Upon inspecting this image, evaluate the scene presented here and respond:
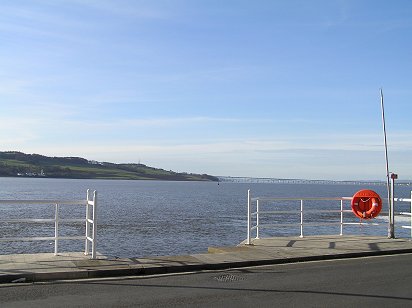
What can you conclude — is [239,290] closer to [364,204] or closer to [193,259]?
[193,259]

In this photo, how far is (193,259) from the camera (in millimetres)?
12289

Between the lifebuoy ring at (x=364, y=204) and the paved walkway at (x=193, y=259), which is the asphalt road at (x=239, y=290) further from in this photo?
the lifebuoy ring at (x=364, y=204)

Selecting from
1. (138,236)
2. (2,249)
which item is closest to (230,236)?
(138,236)

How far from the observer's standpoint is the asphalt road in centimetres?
821

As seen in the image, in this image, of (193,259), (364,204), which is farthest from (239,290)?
(364,204)

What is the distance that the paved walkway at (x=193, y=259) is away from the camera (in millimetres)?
10414

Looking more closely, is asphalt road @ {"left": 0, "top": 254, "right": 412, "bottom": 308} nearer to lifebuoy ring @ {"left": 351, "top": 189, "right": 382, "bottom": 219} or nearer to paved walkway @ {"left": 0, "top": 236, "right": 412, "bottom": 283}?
paved walkway @ {"left": 0, "top": 236, "right": 412, "bottom": 283}

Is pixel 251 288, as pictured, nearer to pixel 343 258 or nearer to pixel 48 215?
pixel 343 258

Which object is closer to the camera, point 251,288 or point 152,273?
point 251,288

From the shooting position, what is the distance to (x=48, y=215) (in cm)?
4700

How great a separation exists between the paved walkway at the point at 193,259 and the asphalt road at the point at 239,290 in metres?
0.44

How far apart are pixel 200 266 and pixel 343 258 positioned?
152 inches

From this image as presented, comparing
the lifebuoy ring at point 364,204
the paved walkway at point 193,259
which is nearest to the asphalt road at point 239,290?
the paved walkway at point 193,259

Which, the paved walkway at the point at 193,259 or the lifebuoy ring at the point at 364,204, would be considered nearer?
the paved walkway at the point at 193,259
